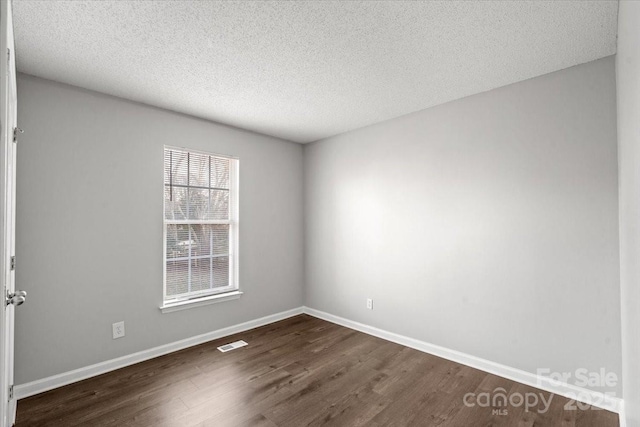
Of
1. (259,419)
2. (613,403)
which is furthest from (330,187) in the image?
(613,403)

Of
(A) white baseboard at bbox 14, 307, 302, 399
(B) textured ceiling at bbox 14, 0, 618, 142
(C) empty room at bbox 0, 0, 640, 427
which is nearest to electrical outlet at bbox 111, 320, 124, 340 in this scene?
(C) empty room at bbox 0, 0, 640, 427

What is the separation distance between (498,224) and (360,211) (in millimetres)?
1570

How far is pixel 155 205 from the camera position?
10.4 feet

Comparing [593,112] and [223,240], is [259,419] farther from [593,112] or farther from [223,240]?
[593,112]

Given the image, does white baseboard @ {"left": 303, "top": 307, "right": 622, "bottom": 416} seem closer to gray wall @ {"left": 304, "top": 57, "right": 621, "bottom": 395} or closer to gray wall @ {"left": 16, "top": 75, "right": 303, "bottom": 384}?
gray wall @ {"left": 304, "top": 57, "right": 621, "bottom": 395}

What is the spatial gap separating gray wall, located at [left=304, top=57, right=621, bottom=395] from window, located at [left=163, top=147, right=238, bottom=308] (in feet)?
4.84

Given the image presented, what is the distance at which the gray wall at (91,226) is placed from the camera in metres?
2.48

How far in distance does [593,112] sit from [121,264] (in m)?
4.13

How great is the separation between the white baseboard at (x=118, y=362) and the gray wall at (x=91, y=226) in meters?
0.05

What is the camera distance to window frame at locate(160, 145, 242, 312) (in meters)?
3.24

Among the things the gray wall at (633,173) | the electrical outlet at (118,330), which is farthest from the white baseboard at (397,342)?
the gray wall at (633,173)

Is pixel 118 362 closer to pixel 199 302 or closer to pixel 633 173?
pixel 199 302

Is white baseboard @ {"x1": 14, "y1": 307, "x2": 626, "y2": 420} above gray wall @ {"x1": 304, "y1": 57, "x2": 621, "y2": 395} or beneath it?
beneath

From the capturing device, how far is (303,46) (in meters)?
2.13
